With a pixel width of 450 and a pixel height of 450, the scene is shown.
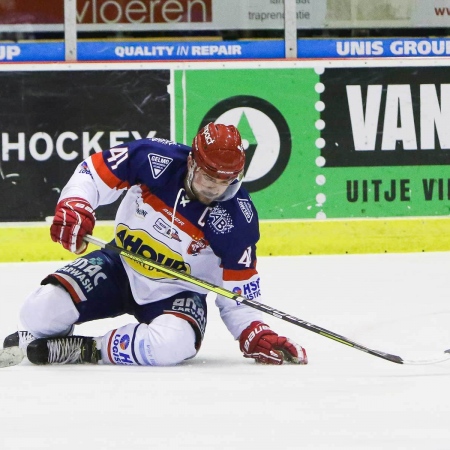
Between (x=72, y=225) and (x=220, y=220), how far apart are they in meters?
0.48

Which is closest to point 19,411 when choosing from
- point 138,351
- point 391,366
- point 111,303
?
point 138,351

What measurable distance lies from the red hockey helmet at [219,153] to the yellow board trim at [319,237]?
298 cm

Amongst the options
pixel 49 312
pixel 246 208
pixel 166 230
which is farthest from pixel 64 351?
pixel 246 208

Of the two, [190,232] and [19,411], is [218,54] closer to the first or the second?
[190,232]

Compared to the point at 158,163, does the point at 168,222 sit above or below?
below

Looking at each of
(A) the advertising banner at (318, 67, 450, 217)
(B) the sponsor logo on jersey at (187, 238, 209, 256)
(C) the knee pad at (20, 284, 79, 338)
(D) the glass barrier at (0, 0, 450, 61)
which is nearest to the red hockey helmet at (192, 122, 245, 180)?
(B) the sponsor logo on jersey at (187, 238, 209, 256)

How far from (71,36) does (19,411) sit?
4119mm

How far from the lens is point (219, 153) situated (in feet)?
11.0

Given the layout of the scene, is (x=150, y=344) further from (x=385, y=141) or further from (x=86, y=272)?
(x=385, y=141)

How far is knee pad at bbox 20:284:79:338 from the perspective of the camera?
354 cm

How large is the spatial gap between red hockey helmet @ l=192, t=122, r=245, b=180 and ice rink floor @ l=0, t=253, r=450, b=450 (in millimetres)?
603

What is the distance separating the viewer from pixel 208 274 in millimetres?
3699

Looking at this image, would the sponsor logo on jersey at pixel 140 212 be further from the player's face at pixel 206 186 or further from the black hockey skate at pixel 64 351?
→ the black hockey skate at pixel 64 351

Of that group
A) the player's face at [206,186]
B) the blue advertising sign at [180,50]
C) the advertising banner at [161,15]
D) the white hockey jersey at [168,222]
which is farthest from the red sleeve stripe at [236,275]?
the advertising banner at [161,15]
